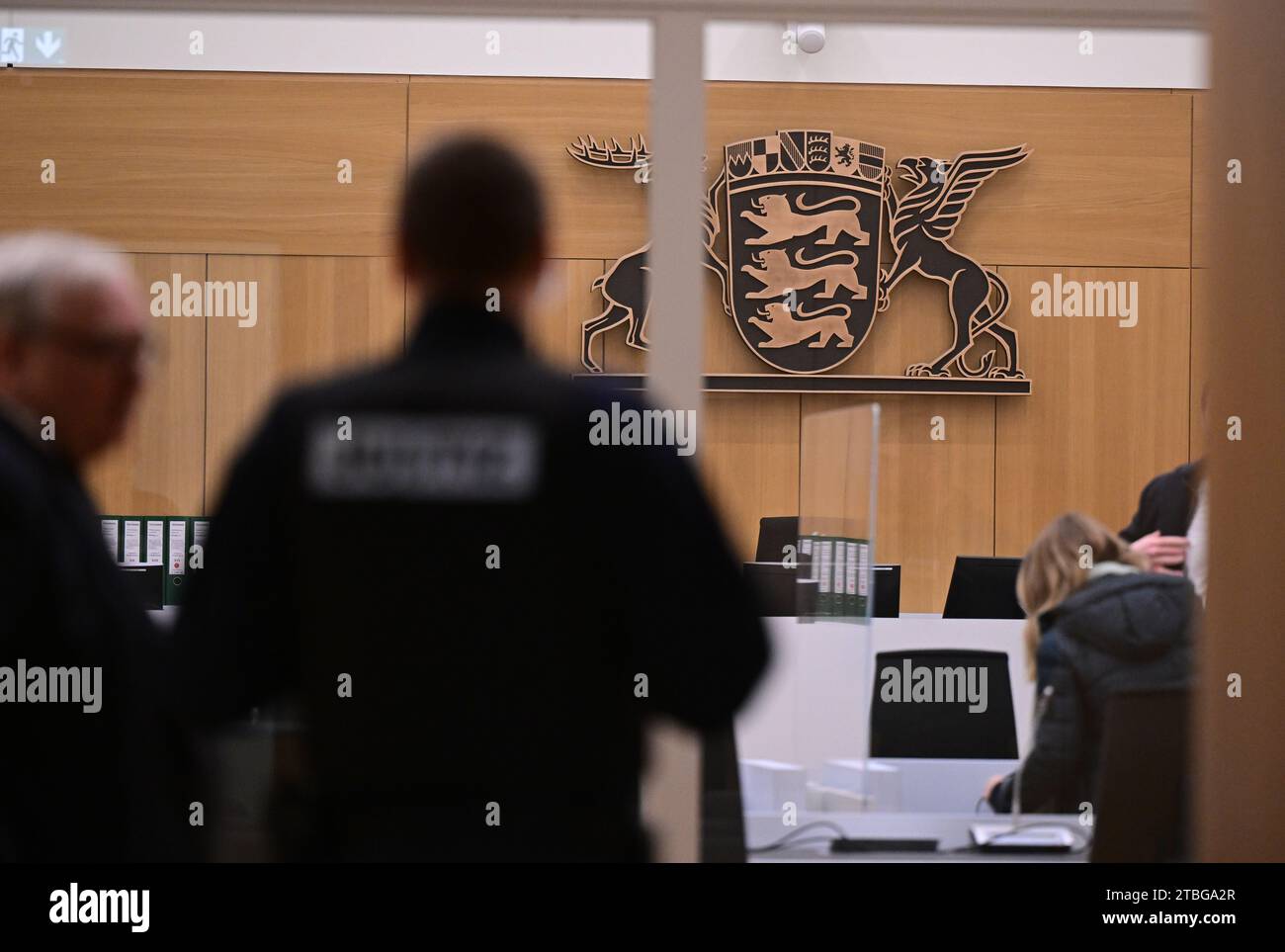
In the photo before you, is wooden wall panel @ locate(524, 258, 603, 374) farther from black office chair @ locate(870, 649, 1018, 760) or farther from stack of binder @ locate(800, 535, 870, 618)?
black office chair @ locate(870, 649, 1018, 760)

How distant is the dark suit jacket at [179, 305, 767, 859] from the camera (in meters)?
1.32

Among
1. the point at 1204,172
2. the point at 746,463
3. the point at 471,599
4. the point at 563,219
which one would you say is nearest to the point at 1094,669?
the point at 746,463

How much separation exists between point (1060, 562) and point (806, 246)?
6.66 ft

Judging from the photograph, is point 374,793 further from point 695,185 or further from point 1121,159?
point 1121,159

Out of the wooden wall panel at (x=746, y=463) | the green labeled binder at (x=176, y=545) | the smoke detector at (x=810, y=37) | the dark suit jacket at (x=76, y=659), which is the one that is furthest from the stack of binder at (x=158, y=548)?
the smoke detector at (x=810, y=37)

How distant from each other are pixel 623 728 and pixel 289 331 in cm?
114

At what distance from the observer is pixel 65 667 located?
4.24 feet

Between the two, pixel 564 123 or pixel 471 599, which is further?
pixel 564 123

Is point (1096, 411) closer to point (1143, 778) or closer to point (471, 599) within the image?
point (1143, 778)

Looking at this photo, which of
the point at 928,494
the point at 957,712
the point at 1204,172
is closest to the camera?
the point at 1204,172

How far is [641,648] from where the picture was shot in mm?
1313

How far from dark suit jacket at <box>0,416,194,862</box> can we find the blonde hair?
1.54 meters
